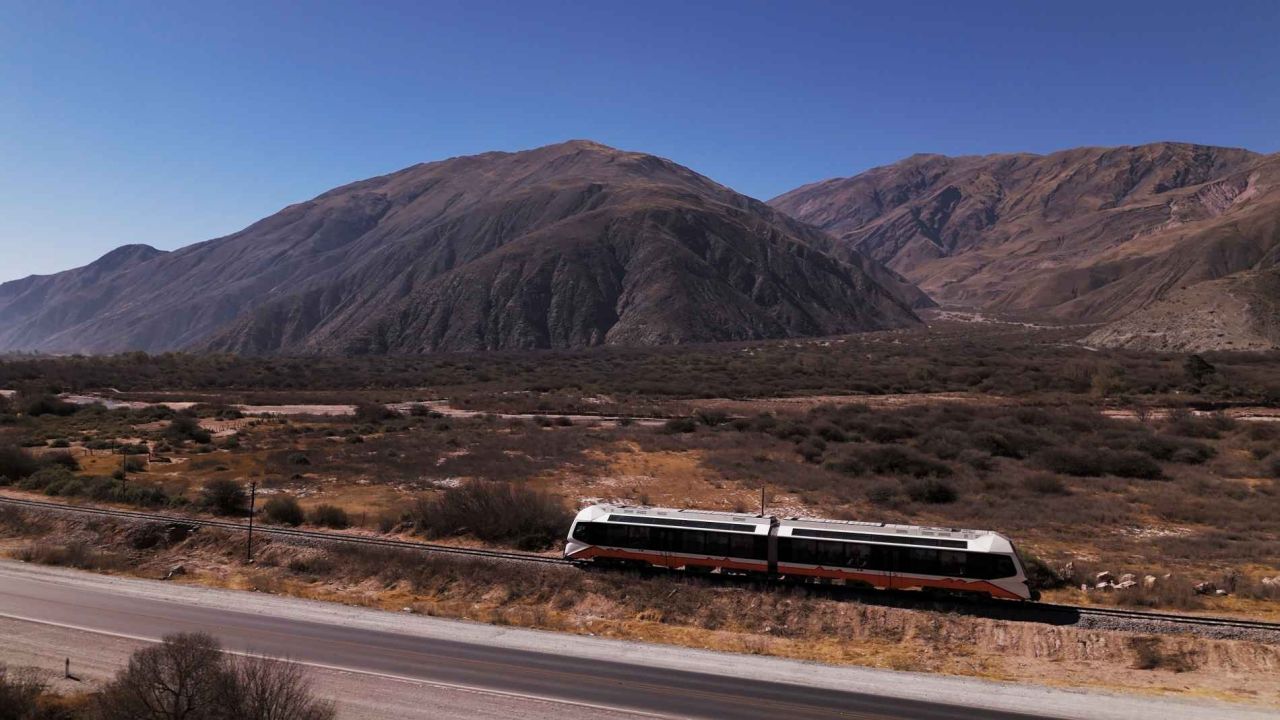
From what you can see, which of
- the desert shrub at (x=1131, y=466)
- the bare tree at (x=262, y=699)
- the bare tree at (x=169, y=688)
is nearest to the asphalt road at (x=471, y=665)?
the bare tree at (x=262, y=699)

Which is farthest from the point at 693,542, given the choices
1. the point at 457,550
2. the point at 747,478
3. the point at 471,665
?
the point at 747,478

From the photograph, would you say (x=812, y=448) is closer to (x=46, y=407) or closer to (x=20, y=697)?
(x=20, y=697)

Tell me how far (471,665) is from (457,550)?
931 cm

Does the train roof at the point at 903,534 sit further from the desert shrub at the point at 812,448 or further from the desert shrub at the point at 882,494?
the desert shrub at the point at 812,448

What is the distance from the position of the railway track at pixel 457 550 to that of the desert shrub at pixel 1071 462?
2291cm

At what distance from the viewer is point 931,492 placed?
34.8 m

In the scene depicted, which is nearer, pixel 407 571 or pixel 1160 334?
pixel 407 571

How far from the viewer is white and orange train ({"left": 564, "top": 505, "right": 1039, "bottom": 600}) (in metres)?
19.9

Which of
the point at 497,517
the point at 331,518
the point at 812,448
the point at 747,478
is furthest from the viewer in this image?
the point at 812,448

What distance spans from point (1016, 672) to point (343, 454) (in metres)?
41.9

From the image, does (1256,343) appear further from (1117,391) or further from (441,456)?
(441,456)

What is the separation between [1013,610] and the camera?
65.4 feet

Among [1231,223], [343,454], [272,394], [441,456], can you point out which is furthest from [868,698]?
[1231,223]

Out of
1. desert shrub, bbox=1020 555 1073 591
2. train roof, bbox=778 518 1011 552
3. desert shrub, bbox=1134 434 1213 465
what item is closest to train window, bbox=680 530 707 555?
train roof, bbox=778 518 1011 552
